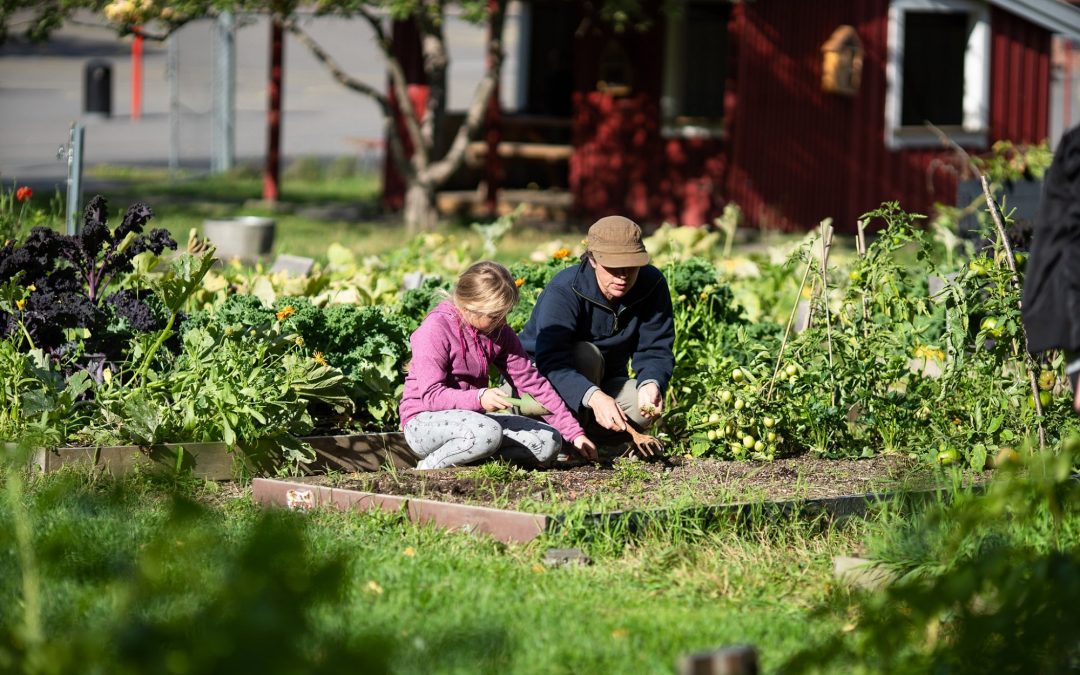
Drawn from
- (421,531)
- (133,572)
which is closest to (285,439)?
(421,531)

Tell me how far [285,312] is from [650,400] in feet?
4.86

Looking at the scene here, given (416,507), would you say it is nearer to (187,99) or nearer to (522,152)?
(522,152)

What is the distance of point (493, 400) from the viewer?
5223mm

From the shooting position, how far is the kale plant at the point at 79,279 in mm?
5508

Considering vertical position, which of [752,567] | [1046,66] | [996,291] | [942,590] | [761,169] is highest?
[1046,66]

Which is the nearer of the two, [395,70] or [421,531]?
[421,531]

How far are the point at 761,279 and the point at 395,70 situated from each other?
7.19m

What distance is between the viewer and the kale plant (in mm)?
5508

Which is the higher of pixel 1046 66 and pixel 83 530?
pixel 1046 66

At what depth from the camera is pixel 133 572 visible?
2.37 m

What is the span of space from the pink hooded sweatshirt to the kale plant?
3.68 ft

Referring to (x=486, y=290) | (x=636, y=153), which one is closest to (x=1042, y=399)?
(x=486, y=290)

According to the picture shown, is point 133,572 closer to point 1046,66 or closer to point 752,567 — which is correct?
point 752,567

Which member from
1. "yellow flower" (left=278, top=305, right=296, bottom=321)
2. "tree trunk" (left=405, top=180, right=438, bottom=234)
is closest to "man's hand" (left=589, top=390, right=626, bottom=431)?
"yellow flower" (left=278, top=305, right=296, bottom=321)
